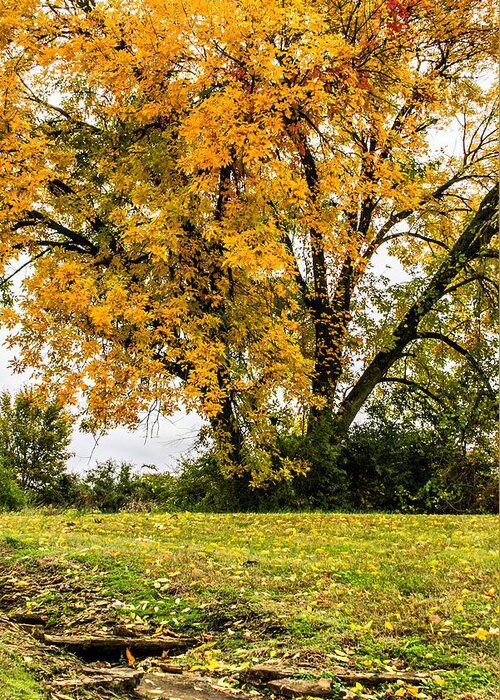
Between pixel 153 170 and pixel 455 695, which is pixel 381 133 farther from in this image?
pixel 455 695

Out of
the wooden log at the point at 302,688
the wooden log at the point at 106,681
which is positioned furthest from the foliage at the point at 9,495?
the wooden log at the point at 302,688

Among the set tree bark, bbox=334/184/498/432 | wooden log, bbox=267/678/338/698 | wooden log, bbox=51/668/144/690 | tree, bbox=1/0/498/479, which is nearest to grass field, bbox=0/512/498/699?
wooden log, bbox=267/678/338/698

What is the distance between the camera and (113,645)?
5.16 metres

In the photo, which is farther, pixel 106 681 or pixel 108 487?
pixel 108 487

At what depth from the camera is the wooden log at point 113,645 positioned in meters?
5.14

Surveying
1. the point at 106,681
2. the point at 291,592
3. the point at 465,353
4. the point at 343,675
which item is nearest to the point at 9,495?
the point at 465,353

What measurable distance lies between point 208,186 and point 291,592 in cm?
676

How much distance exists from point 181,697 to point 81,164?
10369 mm

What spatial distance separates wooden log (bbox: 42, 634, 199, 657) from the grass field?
22 cm

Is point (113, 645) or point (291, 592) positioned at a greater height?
point (291, 592)

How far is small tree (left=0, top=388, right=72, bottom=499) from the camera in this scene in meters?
21.5

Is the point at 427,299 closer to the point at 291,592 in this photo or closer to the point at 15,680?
the point at 291,592

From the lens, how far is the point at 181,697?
4273 millimetres

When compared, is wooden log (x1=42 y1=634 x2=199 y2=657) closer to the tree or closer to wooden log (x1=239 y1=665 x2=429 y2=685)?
wooden log (x1=239 y1=665 x2=429 y2=685)
